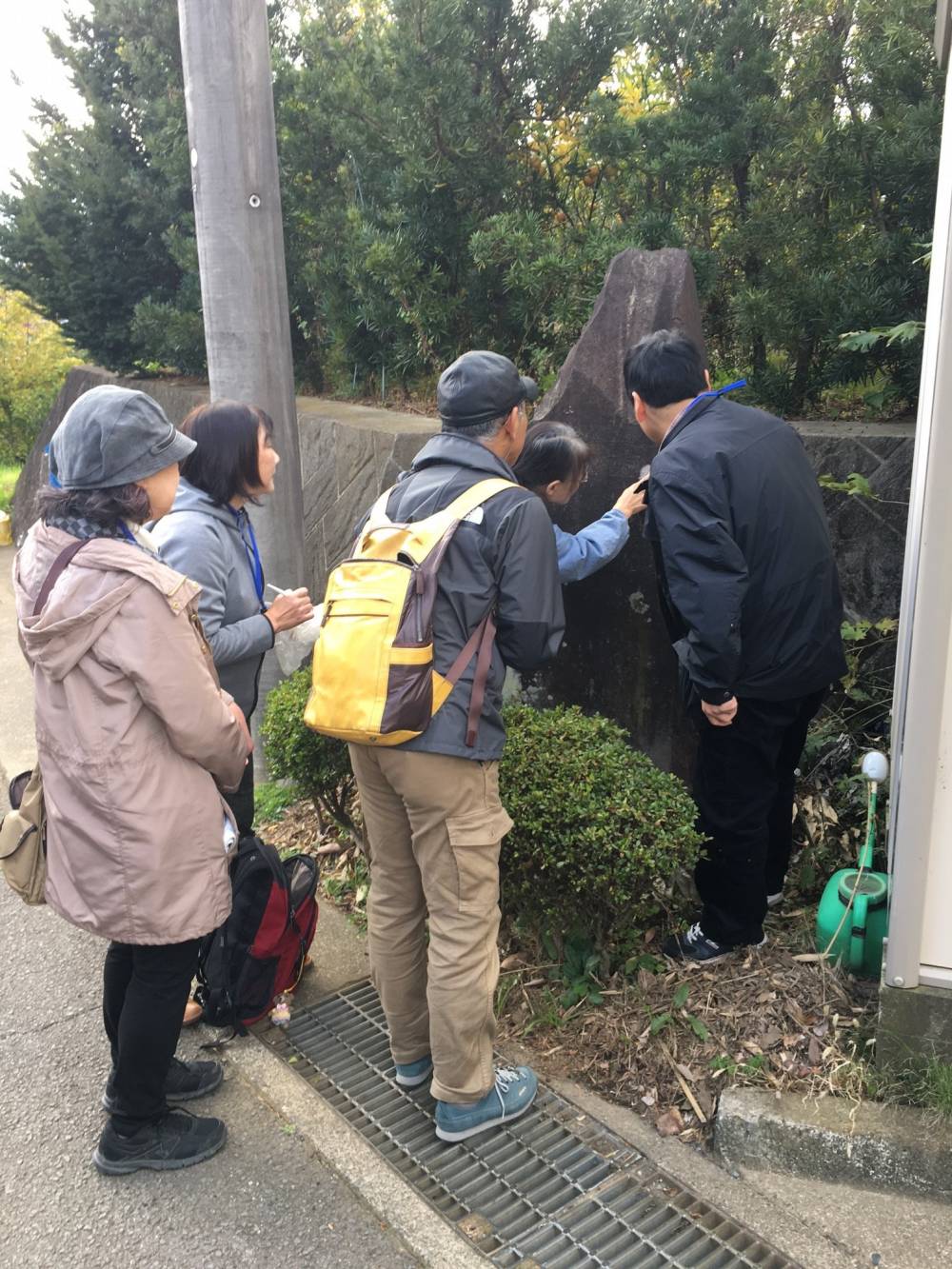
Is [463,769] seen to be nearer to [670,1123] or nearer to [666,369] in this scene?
[670,1123]

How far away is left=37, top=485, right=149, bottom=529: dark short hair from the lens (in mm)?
2529

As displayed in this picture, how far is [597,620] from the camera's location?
4.09 meters

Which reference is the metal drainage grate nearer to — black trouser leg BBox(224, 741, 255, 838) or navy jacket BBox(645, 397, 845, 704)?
black trouser leg BBox(224, 741, 255, 838)

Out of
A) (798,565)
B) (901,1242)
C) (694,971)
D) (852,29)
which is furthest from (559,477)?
(852,29)

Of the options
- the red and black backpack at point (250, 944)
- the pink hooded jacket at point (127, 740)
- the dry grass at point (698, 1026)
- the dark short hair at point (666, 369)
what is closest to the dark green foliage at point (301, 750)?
the red and black backpack at point (250, 944)

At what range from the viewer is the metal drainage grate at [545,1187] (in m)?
2.51

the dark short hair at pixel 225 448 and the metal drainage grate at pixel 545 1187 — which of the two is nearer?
the metal drainage grate at pixel 545 1187

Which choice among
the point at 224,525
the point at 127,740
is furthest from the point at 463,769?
the point at 224,525

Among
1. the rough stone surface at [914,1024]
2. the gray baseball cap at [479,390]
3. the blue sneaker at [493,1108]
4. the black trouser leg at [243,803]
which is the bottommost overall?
the blue sneaker at [493,1108]

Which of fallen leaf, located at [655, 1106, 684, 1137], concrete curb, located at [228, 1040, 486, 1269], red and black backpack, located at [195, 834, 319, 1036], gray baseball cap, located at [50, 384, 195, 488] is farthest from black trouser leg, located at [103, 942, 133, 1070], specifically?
fallen leaf, located at [655, 1106, 684, 1137]

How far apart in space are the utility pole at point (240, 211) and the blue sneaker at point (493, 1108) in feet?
8.32

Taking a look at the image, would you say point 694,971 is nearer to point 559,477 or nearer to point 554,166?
point 559,477

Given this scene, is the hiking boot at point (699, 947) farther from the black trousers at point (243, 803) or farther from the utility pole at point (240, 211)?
the utility pole at point (240, 211)

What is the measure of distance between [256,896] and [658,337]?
2.18 meters
